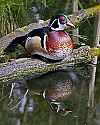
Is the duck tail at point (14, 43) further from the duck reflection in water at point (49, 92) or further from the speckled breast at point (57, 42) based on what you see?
the duck reflection in water at point (49, 92)

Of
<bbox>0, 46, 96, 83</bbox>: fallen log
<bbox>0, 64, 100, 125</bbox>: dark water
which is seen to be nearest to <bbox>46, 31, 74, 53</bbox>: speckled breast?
<bbox>0, 46, 96, 83</bbox>: fallen log

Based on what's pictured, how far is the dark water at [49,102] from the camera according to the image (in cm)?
359

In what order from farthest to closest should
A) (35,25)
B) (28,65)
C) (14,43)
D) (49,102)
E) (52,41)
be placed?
(35,25) → (14,43) → (52,41) → (28,65) → (49,102)

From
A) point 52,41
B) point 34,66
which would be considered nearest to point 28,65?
point 34,66

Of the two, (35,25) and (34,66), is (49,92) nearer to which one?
(34,66)

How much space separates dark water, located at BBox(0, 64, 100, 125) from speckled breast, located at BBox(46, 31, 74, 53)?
24cm

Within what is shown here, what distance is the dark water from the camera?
359 cm

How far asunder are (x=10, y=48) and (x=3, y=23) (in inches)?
22.0

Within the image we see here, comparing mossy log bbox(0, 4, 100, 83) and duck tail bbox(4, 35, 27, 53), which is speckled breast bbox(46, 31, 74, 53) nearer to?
mossy log bbox(0, 4, 100, 83)

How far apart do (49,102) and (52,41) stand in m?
0.88

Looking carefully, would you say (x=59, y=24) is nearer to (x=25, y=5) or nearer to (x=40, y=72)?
(x=40, y=72)

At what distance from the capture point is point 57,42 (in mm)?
4652

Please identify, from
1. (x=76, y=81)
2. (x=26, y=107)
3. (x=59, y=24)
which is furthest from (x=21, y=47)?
(x=26, y=107)

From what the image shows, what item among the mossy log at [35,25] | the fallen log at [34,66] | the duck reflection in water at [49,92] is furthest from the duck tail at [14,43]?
the duck reflection in water at [49,92]
